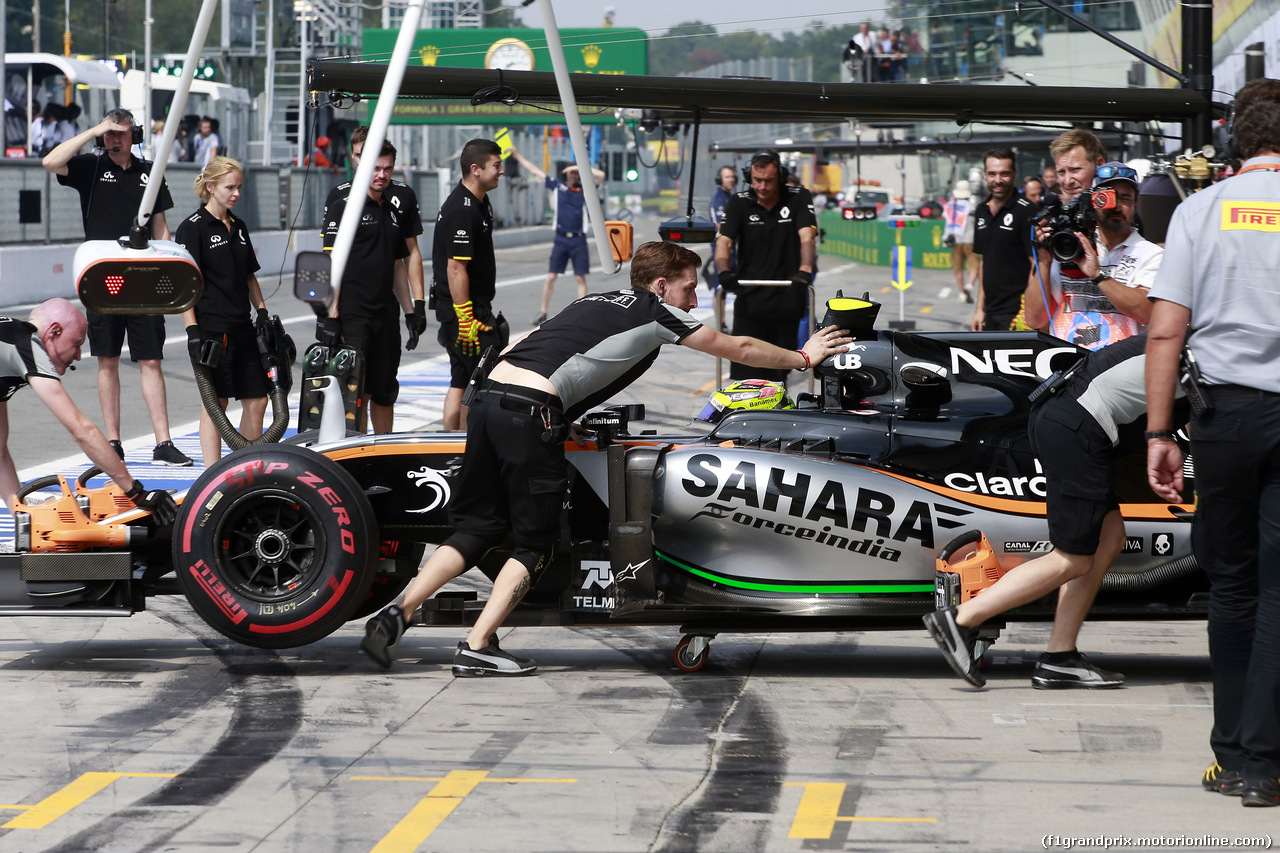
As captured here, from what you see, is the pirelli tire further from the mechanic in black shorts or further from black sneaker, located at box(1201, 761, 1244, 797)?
black sneaker, located at box(1201, 761, 1244, 797)

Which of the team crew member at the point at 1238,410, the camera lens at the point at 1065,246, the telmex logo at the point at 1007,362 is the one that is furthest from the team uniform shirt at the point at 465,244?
the team crew member at the point at 1238,410

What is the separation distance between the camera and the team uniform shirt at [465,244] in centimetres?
888

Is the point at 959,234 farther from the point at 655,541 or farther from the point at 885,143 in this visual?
the point at 655,541

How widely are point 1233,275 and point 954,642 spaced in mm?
1680

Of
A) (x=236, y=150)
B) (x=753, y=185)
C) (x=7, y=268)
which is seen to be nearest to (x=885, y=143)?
(x=753, y=185)

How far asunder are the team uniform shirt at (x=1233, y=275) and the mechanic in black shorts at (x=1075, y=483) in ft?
3.17

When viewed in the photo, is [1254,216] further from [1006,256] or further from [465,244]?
[1006,256]

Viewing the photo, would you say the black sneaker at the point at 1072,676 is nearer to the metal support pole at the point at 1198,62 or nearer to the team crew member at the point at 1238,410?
the team crew member at the point at 1238,410

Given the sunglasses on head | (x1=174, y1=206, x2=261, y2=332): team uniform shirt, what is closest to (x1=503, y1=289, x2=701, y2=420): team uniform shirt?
the sunglasses on head

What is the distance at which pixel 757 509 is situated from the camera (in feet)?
18.1

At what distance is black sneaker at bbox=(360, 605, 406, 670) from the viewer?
5.45m

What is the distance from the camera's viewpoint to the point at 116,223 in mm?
9977

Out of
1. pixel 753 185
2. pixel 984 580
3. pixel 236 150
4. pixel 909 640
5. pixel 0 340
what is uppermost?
pixel 236 150

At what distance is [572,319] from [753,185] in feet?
17.4
